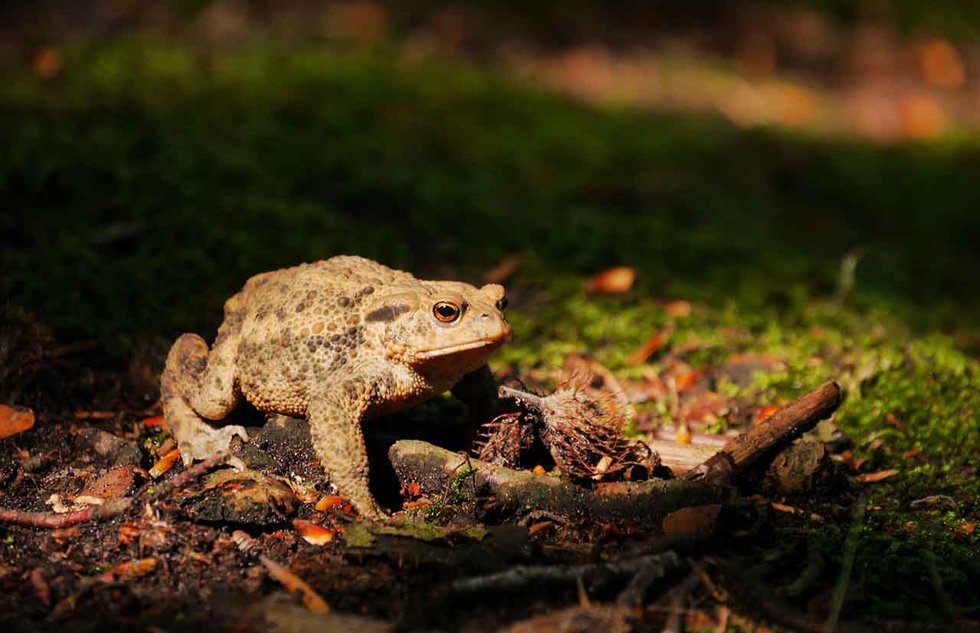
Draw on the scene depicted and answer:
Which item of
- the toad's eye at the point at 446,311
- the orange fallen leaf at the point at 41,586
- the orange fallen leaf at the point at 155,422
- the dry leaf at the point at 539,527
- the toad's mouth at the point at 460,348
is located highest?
the toad's eye at the point at 446,311

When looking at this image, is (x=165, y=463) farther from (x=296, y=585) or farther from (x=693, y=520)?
(x=693, y=520)

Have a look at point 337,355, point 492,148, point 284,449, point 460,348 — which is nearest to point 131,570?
point 284,449

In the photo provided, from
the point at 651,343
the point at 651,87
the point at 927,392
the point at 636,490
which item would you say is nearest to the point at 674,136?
the point at 651,87

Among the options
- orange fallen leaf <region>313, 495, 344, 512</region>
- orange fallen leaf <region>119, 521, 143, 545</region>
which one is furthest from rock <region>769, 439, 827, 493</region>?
orange fallen leaf <region>119, 521, 143, 545</region>

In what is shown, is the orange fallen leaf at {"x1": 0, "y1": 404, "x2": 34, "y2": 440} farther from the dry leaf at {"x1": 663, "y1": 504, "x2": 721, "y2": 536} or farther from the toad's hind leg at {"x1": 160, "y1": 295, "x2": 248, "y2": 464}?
the dry leaf at {"x1": 663, "y1": 504, "x2": 721, "y2": 536}

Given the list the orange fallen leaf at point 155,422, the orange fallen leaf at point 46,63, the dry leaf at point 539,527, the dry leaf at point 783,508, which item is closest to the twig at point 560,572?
the dry leaf at point 539,527

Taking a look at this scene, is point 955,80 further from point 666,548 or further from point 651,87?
point 666,548

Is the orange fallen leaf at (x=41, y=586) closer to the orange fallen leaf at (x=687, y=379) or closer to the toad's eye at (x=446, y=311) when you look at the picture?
the toad's eye at (x=446, y=311)

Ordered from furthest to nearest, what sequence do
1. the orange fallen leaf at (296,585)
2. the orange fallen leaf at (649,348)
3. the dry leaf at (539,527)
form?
the orange fallen leaf at (649,348)
the dry leaf at (539,527)
the orange fallen leaf at (296,585)
